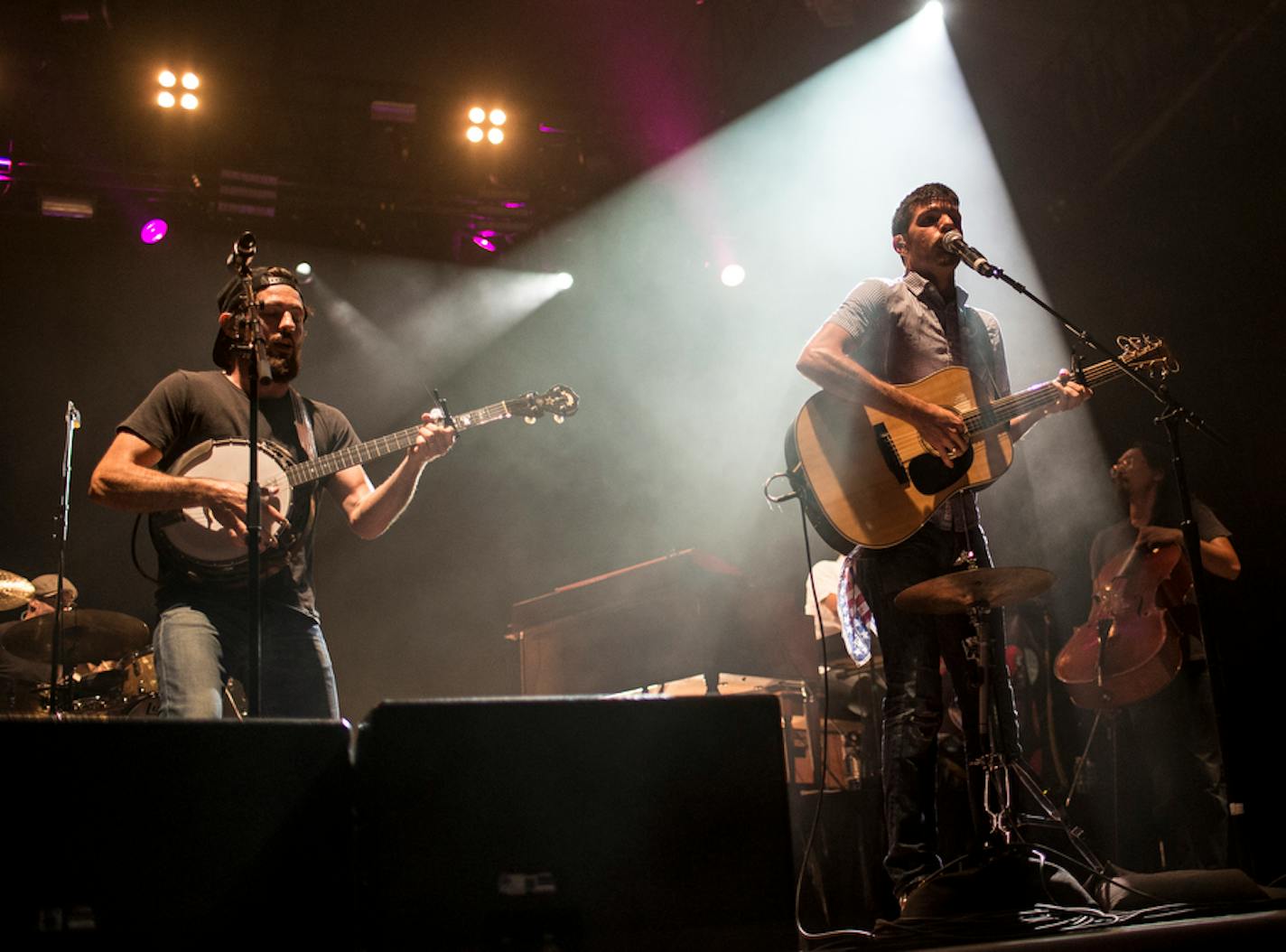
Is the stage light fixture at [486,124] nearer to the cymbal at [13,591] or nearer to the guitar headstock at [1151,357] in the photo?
the cymbal at [13,591]

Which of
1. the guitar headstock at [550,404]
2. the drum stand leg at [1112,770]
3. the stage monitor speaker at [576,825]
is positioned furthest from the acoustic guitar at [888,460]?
the drum stand leg at [1112,770]

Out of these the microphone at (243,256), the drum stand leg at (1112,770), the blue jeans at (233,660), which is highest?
the microphone at (243,256)

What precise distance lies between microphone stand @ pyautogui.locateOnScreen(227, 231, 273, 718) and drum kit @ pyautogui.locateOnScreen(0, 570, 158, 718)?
301 centimetres

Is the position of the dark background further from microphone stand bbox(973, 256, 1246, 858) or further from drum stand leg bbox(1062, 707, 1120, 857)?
microphone stand bbox(973, 256, 1246, 858)

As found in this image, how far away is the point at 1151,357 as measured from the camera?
3.78 meters

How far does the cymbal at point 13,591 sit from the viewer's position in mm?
6113

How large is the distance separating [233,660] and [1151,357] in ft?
10.5

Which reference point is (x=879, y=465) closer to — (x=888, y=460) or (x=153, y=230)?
(x=888, y=460)

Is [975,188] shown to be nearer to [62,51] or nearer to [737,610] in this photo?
[737,610]

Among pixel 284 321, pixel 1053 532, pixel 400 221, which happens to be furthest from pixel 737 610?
pixel 400 221

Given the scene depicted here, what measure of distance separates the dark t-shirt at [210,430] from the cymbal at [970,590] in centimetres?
186

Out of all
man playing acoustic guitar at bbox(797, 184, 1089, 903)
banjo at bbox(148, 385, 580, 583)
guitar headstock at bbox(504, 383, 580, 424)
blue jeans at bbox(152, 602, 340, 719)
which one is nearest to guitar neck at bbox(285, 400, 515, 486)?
banjo at bbox(148, 385, 580, 583)

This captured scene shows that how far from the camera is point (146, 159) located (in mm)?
7812

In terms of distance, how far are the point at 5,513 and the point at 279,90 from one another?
3777 millimetres
